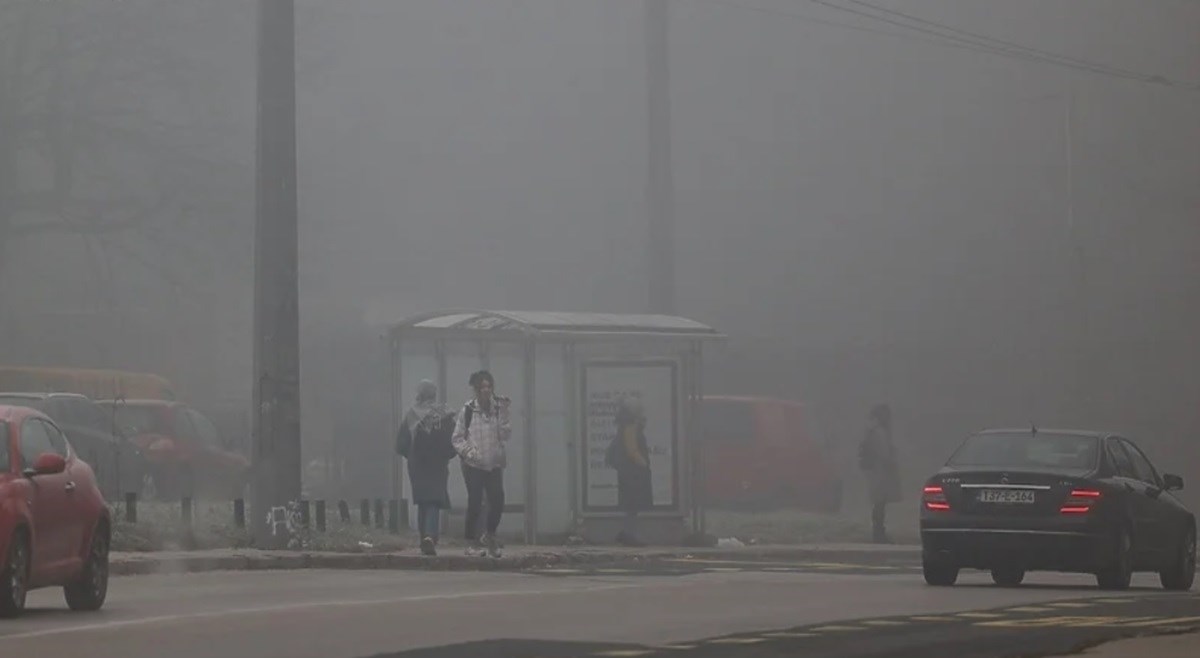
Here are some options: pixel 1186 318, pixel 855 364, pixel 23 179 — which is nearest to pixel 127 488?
pixel 23 179

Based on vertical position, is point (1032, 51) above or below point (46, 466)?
above

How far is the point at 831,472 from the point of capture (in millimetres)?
40188

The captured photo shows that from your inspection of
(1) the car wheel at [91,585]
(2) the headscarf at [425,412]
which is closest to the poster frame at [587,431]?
(2) the headscarf at [425,412]

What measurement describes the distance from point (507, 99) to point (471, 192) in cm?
261

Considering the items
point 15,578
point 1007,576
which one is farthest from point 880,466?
point 15,578

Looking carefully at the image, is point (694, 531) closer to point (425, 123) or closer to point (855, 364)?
point (855, 364)

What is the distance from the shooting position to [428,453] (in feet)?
90.0

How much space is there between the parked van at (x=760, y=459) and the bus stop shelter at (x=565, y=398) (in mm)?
6958

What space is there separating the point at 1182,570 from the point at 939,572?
2.63m

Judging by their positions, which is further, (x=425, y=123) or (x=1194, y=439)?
(x=425, y=123)

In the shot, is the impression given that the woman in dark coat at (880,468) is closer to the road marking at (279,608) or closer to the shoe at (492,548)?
the shoe at (492,548)

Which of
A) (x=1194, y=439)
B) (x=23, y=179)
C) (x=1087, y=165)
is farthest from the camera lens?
(x=1087, y=165)

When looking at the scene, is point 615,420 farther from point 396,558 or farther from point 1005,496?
point 1005,496

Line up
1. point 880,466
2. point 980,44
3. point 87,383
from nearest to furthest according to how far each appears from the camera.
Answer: point 880,466 < point 87,383 < point 980,44
